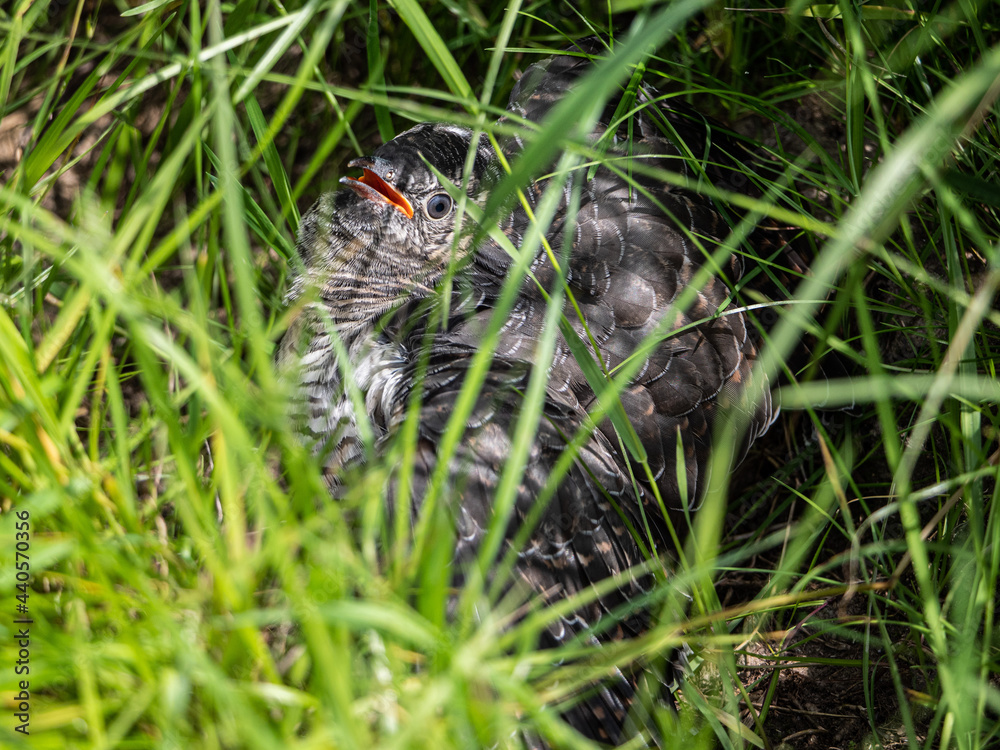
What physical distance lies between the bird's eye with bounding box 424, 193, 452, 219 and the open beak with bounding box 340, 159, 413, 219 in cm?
7

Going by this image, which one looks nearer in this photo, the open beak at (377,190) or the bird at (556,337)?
the bird at (556,337)

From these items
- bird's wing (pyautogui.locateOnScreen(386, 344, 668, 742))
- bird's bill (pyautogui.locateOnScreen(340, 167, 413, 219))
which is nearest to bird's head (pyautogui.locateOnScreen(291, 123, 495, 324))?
bird's bill (pyautogui.locateOnScreen(340, 167, 413, 219))

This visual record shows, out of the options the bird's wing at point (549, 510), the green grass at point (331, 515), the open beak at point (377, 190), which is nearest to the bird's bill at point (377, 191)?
the open beak at point (377, 190)

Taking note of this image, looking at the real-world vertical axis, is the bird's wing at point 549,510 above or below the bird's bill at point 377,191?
below

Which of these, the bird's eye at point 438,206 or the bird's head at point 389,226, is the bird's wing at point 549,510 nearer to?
the bird's head at point 389,226

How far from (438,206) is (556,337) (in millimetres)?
755

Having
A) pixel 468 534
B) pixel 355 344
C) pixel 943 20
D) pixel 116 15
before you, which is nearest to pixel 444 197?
pixel 355 344

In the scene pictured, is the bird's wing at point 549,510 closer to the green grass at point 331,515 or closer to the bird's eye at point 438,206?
the green grass at point 331,515

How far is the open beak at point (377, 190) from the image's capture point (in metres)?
2.36

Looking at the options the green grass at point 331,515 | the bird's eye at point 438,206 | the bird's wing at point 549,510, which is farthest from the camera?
the bird's eye at point 438,206

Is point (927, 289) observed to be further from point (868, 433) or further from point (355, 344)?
point (355, 344)

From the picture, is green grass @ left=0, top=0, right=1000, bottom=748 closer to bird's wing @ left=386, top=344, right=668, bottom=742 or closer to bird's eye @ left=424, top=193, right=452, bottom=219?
bird's wing @ left=386, top=344, right=668, bottom=742

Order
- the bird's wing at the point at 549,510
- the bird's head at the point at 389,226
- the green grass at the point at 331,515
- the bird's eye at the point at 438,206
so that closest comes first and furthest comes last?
the green grass at the point at 331,515
the bird's wing at the point at 549,510
the bird's head at the point at 389,226
the bird's eye at the point at 438,206

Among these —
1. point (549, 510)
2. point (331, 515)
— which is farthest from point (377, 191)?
point (331, 515)
